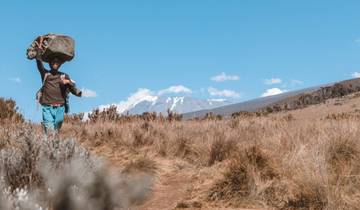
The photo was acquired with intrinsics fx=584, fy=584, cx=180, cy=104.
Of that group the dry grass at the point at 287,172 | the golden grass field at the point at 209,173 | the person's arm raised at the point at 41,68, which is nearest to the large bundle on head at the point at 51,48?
the person's arm raised at the point at 41,68

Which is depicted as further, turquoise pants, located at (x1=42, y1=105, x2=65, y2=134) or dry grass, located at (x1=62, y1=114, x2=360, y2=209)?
turquoise pants, located at (x1=42, y1=105, x2=65, y2=134)

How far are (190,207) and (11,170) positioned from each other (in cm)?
226

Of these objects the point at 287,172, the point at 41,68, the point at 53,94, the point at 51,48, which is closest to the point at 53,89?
the point at 53,94

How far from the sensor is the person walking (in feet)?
30.8

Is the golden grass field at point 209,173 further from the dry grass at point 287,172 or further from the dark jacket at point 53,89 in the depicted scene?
the dark jacket at point 53,89

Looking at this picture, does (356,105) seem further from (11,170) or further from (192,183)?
(11,170)

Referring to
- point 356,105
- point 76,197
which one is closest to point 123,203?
point 76,197

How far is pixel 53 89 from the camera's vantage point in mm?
9492

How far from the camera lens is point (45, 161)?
17.0 ft

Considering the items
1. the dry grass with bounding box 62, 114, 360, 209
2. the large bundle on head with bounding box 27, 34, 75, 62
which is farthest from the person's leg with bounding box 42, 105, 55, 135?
the dry grass with bounding box 62, 114, 360, 209

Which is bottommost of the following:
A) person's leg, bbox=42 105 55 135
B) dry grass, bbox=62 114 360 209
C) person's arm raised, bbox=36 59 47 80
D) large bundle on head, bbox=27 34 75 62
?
dry grass, bbox=62 114 360 209

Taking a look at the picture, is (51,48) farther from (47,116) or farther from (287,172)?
(287,172)

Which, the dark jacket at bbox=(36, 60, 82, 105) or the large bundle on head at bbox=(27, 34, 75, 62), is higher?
the large bundle on head at bbox=(27, 34, 75, 62)

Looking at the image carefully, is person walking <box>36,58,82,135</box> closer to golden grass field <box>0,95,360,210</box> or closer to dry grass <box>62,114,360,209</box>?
golden grass field <box>0,95,360,210</box>
